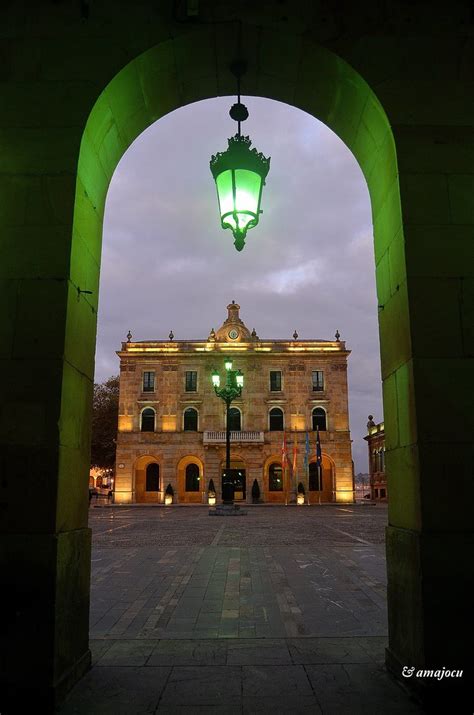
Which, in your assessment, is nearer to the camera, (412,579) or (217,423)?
(412,579)

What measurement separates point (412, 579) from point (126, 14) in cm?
439

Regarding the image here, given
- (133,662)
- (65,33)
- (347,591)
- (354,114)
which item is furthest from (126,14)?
(347,591)

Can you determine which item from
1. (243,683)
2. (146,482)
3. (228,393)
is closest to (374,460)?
(146,482)

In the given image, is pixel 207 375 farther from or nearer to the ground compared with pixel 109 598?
farther from the ground

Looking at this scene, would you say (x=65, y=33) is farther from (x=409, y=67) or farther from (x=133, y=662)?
(x=133, y=662)

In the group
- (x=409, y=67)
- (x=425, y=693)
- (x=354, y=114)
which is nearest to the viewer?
(x=425, y=693)

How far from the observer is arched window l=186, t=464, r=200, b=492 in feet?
142

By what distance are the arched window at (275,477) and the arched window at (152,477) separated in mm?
9021

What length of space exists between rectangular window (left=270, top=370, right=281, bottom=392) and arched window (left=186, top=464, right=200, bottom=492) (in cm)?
890

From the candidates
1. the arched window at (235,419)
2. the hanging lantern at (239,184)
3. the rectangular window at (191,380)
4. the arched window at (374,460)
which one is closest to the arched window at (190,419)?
the rectangular window at (191,380)

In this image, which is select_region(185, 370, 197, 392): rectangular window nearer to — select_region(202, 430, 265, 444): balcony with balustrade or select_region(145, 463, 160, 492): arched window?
select_region(202, 430, 265, 444): balcony with balustrade

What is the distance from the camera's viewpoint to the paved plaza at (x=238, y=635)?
10.9 feet

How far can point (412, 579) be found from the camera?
3.39 meters

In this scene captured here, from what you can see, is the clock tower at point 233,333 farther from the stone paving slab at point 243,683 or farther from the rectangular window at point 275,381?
the stone paving slab at point 243,683
